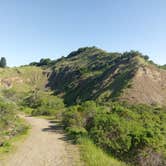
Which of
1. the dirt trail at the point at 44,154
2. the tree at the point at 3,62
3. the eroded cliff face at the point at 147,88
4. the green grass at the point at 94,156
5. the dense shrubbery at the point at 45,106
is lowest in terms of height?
the dirt trail at the point at 44,154

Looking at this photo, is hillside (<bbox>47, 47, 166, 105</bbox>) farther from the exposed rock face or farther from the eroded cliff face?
the exposed rock face

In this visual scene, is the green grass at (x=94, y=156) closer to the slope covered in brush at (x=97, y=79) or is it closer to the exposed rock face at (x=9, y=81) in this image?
the slope covered in brush at (x=97, y=79)

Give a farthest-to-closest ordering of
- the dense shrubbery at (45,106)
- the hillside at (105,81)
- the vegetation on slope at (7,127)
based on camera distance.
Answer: the hillside at (105,81), the dense shrubbery at (45,106), the vegetation on slope at (7,127)

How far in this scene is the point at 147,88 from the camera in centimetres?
5350

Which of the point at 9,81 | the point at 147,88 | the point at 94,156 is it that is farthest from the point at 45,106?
the point at 9,81

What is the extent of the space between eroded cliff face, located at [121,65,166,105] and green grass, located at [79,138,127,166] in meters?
31.9

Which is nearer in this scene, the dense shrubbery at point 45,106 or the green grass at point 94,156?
the green grass at point 94,156

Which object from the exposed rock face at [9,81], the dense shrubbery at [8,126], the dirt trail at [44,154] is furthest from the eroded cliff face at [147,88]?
the exposed rock face at [9,81]

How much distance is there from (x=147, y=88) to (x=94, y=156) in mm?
43524

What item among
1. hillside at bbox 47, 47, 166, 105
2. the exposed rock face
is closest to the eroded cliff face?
hillside at bbox 47, 47, 166, 105

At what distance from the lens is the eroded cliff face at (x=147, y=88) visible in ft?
159

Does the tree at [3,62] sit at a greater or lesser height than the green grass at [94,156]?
greater

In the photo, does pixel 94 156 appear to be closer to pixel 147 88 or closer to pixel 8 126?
pixel 8 126

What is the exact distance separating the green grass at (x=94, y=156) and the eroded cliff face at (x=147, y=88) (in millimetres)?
31932
